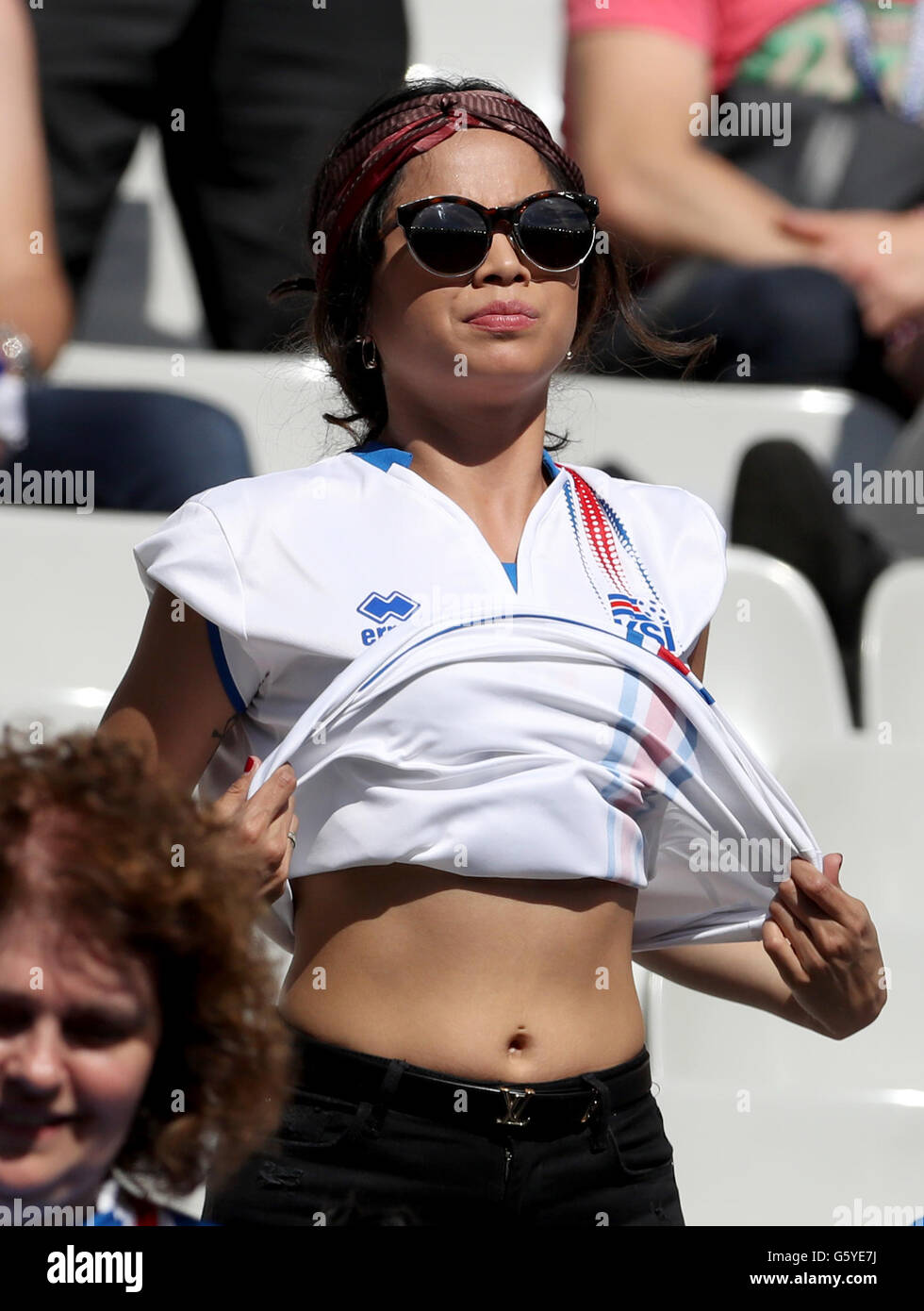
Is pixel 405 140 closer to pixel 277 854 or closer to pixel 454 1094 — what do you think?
pixel 277 854

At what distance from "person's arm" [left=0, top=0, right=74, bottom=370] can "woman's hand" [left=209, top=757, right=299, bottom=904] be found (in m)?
2.03

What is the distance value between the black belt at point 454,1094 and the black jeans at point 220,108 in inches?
99.5

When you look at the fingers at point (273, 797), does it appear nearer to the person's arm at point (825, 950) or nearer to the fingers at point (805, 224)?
the person's arm at point (825, 950)

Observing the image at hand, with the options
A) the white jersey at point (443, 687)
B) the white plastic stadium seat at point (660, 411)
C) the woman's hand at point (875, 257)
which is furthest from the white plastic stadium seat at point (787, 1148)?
the woman's hand at point (875, 257)

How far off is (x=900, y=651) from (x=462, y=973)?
210 cm

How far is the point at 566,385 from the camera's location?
2.20 m

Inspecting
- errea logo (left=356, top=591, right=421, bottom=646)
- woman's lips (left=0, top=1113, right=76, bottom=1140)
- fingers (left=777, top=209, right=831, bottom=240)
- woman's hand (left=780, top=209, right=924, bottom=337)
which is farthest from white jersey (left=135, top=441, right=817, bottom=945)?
fingers (left=777, top=209, right=831, bottom=240)

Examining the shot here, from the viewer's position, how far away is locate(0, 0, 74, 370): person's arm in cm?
344

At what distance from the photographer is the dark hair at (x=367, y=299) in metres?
1.89

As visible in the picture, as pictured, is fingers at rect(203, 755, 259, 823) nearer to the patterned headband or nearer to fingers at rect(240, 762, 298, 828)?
fingers at rect(240, 762, 298, 828)

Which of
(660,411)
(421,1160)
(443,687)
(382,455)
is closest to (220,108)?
(660,411)

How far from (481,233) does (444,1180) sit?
0.89 meters
